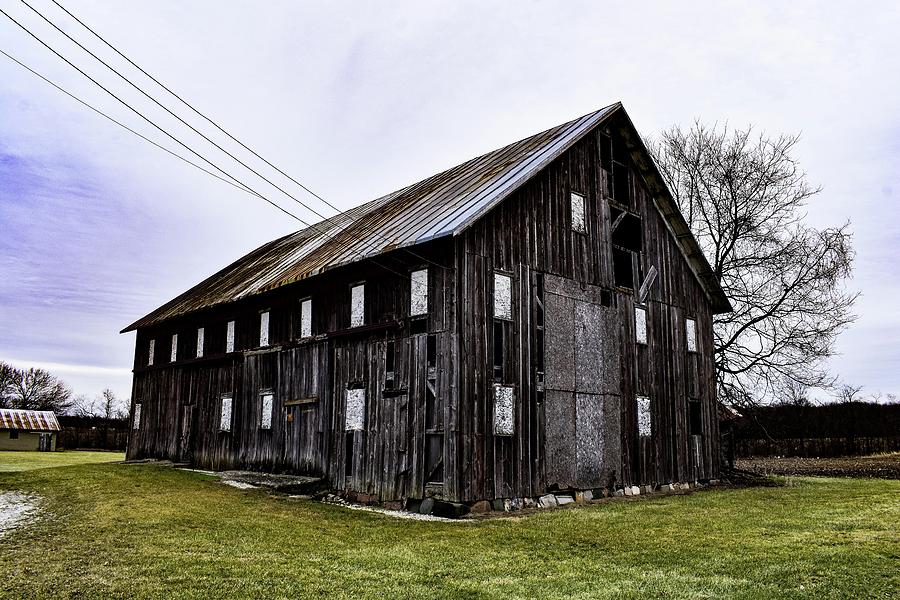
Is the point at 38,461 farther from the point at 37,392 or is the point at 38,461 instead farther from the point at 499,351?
the point at 37,392

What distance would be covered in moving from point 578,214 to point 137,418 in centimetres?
2084

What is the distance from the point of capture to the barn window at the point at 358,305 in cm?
1773

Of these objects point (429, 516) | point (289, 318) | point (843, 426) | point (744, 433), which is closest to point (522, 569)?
point (429, 516)

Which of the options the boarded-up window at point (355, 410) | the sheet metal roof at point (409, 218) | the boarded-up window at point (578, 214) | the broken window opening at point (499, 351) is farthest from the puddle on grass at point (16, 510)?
the boarded-up window at point (578, 214)

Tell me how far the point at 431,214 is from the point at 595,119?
214 inches

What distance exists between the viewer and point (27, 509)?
13891mm

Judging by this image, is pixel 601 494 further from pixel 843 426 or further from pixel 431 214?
pixel 843 426

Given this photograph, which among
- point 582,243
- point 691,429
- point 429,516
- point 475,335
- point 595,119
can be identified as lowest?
point 429,516

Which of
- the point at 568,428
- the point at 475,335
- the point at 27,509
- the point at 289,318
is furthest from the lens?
the point at 289,318

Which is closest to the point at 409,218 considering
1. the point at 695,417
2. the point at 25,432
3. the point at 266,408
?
the point at 266,408

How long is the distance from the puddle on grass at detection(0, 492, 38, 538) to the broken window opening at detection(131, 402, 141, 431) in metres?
13.3

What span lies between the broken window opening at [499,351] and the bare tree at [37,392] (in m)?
75.6

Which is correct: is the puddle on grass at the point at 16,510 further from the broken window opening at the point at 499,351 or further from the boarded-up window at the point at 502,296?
the boarded-up window at the point at 502,296

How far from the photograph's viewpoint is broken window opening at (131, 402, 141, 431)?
2948 centimetres
